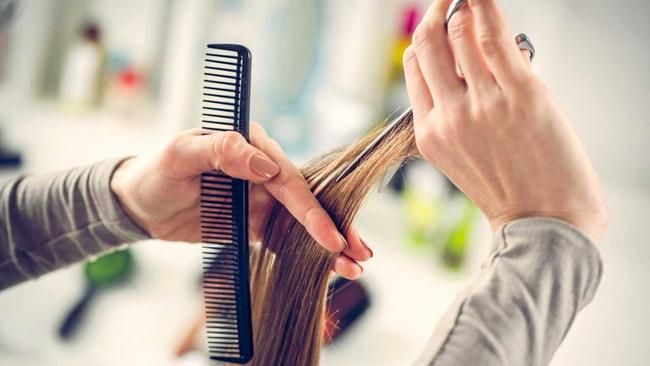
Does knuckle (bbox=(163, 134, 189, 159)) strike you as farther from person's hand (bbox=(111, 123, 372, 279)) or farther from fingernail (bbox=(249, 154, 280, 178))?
fingernail (bbox=(249, 154, 280, 178))

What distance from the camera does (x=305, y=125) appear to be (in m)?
1.41

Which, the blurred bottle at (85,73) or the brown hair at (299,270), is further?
the blurred bottle at (85,73)

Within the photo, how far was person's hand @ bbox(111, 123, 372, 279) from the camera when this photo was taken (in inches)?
25.5

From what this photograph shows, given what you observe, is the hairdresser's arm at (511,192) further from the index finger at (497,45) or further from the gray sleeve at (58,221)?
the gray sleeve at (58,221)

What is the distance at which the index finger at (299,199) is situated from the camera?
64 centimetres

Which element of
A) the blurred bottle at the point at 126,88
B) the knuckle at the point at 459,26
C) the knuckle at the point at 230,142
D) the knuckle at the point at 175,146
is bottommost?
the blurred bottle at the point at 126,88

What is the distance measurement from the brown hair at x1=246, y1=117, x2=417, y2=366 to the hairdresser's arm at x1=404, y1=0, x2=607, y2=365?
144 mm

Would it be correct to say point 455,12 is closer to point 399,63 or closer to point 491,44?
point 491,44

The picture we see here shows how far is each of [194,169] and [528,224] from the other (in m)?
0.39

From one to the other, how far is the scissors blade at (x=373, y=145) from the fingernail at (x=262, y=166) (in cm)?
7

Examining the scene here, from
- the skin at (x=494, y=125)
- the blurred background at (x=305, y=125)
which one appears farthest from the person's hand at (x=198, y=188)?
the blurred background at (x=305, y=125)

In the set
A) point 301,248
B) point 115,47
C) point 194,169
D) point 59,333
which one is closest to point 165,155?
point 194,169

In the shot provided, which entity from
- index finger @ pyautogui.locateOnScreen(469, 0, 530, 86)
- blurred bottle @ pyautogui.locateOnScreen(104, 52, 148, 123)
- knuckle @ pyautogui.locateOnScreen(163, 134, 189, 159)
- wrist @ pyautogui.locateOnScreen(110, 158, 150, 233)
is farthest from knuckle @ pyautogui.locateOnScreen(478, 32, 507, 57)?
blurred bottle @ pyautogui.locateOnScreen(104, 52, 148, 123)

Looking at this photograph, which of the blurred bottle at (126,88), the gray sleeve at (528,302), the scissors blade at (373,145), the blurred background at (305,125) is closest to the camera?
the gray sleeve at (528,302)
